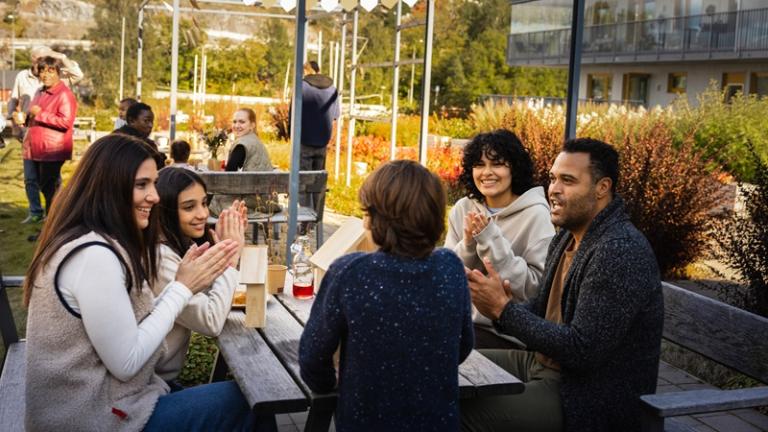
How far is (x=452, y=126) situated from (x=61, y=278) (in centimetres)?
2163

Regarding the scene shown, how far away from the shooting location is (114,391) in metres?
2.21

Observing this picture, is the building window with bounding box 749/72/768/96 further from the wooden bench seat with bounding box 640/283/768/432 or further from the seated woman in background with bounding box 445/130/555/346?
the wooden bench seat with bounding box 640/283/768/432

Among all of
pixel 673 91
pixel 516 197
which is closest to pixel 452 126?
pixel 673 91

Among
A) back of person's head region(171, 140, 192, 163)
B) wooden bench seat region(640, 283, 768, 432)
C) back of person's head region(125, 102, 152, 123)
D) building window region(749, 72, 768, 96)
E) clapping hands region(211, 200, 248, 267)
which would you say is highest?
building window region(749, 72, 768, 96)

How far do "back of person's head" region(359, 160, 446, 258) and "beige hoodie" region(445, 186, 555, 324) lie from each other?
3.89 ft

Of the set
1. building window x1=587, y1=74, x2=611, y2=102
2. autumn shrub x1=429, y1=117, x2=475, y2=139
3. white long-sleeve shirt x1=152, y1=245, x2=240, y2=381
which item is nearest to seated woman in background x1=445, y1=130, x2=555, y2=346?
white long-sleeve shirt x1=152, y1=245, x2=240, y2=381

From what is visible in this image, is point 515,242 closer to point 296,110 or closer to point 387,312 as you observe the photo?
point 387,312

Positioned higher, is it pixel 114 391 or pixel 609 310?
pixel 609 310

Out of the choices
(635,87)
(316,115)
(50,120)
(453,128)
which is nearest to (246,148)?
(316,115)

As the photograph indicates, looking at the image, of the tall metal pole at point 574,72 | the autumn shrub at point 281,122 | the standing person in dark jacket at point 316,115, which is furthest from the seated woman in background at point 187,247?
the autumn shrub at point 281,122

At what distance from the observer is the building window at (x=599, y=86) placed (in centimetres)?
3812

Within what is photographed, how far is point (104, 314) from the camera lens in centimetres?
209

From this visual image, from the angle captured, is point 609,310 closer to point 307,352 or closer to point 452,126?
point 307,352

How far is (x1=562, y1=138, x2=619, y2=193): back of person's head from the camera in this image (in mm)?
2795
